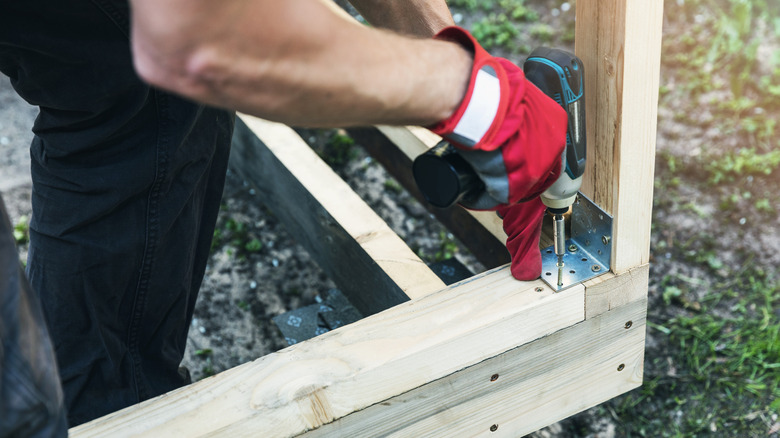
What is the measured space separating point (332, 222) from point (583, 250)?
67 cm

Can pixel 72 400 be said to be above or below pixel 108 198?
below

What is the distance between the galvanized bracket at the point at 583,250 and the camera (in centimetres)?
138

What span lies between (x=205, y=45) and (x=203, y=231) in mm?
928

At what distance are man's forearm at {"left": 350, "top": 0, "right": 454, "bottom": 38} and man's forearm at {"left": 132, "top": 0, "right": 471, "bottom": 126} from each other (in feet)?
1.55

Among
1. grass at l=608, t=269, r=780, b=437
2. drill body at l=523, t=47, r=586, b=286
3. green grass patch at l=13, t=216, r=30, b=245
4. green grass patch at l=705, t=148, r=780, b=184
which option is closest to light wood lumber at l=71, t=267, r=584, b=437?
drill body at l=523, t=47, r=586, b=286

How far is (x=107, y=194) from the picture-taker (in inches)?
54.9

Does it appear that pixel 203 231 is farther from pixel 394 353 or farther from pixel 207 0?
pixel 207 0

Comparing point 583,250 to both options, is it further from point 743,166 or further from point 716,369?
point 743,166

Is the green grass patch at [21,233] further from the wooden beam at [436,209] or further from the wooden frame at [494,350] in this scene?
the wooden frame at [494,350]

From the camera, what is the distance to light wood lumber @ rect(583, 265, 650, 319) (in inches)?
54.3

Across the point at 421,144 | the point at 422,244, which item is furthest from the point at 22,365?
the point at 422,244

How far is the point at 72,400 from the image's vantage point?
1507 millimetres

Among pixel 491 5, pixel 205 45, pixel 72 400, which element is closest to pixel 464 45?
pixel 205 45

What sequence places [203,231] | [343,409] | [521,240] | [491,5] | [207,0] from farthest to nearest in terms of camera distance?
[491,5] → [203,231] → [521,240] → [343,409] → [207,0]
